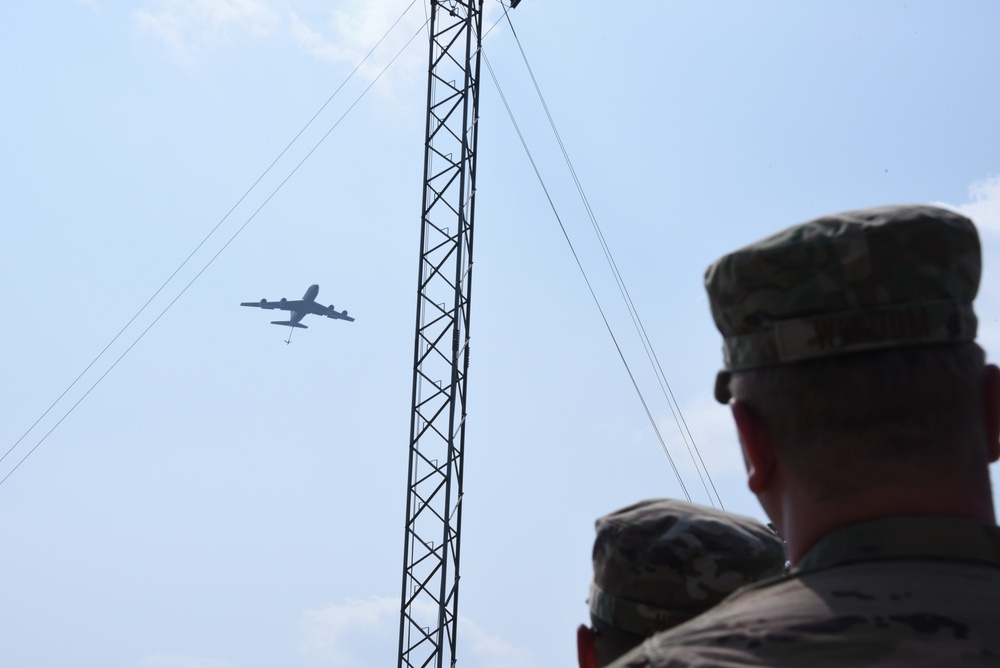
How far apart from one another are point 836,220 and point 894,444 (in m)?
0.22

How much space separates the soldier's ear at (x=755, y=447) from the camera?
3.68ft

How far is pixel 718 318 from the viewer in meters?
1.19

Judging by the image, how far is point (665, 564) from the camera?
164cm

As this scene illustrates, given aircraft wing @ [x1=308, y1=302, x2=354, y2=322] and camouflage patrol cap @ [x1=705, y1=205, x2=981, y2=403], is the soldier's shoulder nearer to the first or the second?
camouflage patrol cap @ [x1=705, y1=205, x2=981, y2=403]

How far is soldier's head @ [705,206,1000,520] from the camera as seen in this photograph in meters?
1.06

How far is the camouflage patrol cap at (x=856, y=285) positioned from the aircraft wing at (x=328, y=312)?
41911 mm

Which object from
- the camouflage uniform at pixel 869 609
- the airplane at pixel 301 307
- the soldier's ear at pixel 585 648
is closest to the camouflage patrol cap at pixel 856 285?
the camouflage uniform at pixel 869 609

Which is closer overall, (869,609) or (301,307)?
(869,609)

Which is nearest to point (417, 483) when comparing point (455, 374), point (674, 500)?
point (455, 374)

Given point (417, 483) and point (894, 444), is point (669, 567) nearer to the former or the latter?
point (894, 444)

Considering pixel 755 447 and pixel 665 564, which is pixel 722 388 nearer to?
pixel 755 447

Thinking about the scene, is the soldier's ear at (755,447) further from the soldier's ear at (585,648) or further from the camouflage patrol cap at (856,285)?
the soldier's ear at (585,648)

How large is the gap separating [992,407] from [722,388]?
272 millimetres

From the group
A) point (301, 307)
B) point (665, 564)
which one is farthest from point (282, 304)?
point (665, 564)
